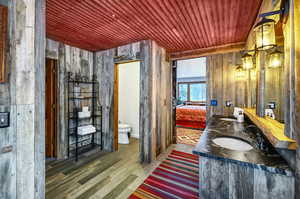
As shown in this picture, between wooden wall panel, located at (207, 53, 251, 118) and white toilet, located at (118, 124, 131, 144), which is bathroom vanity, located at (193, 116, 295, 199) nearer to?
wooden wall panel, located at (207, 53, 251, 118)

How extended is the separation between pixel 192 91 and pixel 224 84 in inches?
207

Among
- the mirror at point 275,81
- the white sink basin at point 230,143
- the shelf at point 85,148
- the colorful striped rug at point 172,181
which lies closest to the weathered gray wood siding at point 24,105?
the colorful striped rug at point 172,181

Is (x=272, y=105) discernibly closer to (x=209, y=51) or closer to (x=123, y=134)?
(x=209, y=51)

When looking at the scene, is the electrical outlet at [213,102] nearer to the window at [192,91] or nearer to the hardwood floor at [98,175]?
the hardwood floor at [98,175]

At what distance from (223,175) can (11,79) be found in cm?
183

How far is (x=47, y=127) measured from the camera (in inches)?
110

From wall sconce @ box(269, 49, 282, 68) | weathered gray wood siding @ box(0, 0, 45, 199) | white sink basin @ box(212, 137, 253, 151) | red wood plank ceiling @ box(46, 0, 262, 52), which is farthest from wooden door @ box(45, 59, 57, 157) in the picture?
wall sconce @ box(269, 49, 282, 68)

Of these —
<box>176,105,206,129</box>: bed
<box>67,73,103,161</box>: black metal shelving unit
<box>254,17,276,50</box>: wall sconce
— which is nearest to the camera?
<box>254,17,276,50</box>: wall sconce

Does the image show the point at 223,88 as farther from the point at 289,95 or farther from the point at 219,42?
the point at 289,95

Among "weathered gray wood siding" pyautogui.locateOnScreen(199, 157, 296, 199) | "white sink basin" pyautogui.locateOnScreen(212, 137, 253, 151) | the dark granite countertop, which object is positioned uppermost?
the dark granite countertop

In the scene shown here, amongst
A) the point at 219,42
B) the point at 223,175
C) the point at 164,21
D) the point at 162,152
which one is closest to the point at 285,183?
the point at 223,175

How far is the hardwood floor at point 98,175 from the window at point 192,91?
569cm

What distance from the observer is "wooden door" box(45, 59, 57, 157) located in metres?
2.71

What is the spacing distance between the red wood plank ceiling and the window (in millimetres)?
5200
